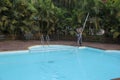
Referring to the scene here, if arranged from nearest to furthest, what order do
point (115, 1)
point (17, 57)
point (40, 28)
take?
point (17, 57) < point (115, 1) < point (40, 28)

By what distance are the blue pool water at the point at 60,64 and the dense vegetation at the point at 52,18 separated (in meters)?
2.76

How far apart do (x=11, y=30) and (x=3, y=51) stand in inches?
155

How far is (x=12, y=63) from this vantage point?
11117 mm

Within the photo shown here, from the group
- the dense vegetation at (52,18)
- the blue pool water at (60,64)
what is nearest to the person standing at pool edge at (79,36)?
the dense vegetation at (52,18)

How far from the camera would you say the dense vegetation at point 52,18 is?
15.9 m

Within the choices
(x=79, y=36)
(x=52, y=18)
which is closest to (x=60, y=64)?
(x=79, y=36)

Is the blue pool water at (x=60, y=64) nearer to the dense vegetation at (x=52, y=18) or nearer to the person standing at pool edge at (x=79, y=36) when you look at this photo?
the person standing at pool edge at (x=79, y=36)

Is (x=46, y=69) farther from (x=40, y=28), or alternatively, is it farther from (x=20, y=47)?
(x=40, y=28)

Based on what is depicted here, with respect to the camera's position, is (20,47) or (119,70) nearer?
(119,70)

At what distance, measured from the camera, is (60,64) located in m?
11.2

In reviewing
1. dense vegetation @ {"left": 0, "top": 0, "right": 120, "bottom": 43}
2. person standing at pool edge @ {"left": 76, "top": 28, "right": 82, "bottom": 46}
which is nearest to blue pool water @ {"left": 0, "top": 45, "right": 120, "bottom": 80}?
person standing at pool edge @ {"left": 76, "top": 28, "right": 82, "bottom": 46}

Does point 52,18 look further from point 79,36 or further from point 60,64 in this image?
point 60,64

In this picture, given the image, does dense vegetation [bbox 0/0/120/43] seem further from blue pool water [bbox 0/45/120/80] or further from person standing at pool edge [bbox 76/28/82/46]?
blue pool water [bbox 0/45/120/80]

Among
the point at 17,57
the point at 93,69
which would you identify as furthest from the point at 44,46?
the point at 93,69
